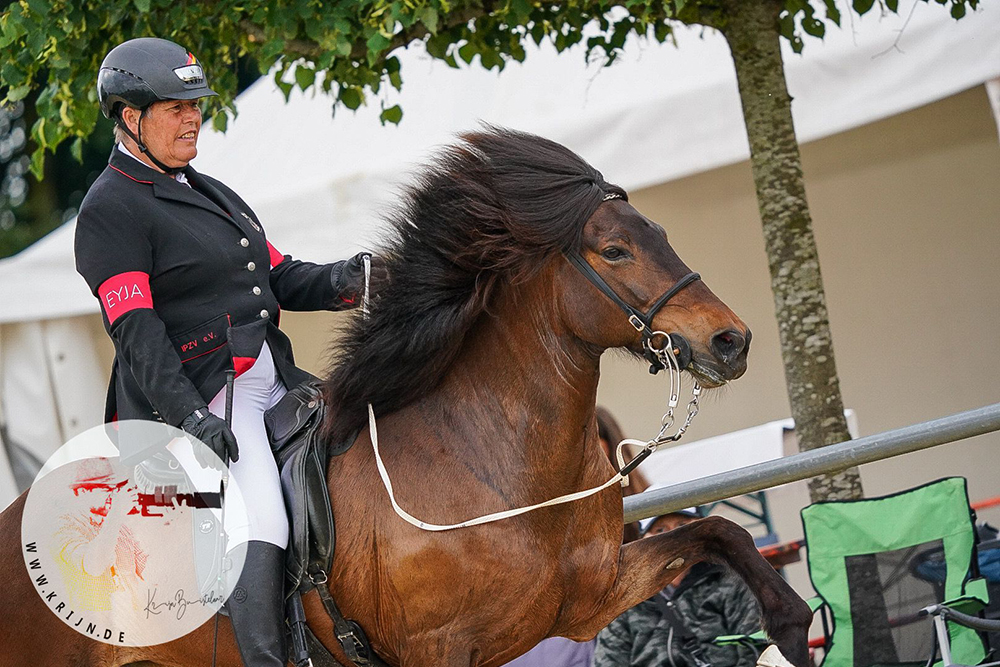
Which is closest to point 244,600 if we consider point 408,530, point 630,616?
point 408,530

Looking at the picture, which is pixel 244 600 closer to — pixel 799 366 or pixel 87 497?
pixel 87 497

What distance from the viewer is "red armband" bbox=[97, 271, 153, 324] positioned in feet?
11.8

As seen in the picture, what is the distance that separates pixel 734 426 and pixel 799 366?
9.67ft

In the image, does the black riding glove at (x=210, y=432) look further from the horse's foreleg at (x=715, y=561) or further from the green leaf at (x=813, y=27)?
the green leaf at (x=813, y=27)

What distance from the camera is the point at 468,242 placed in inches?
145

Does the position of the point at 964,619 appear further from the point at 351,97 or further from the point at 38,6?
the point at 38,6

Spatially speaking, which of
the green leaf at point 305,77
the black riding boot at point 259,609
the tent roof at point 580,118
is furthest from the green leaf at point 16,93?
the black riding boot at point 259,609

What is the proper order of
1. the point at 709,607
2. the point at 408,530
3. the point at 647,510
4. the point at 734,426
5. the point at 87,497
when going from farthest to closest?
the point at 734,426 → the point at 709,607 → the point at 647,510 → the point at 87,497 → the point at 408,530

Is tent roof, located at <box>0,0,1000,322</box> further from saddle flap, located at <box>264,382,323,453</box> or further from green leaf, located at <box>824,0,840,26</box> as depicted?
saddle flap, located at <box>264,382,323,453</box>

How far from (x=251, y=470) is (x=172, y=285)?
64cm

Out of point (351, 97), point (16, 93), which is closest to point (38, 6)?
point (16, 93)

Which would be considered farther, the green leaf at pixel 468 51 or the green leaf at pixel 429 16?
the green leaf at pixel 468 51

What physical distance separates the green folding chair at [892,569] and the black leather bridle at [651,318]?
2114mm

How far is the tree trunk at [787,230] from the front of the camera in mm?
5414
